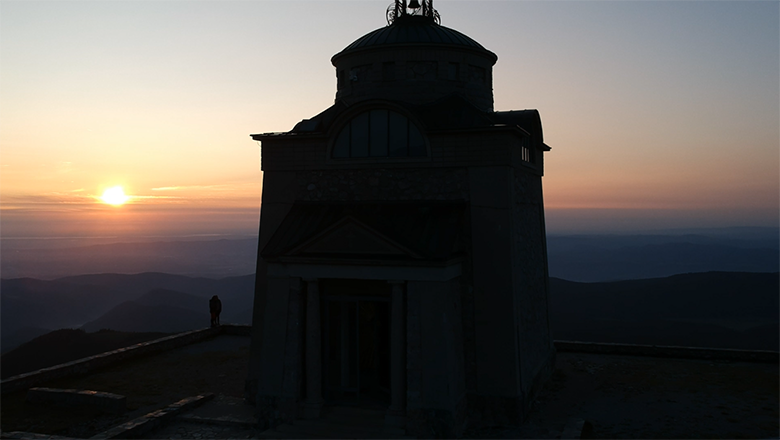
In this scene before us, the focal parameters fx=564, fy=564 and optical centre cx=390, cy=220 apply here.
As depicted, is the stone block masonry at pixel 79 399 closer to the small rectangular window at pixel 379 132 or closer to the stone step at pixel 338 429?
the stone step at pixel 338 429

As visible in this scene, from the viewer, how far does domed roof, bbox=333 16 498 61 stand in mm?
17219

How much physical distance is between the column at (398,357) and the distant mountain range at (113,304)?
10070 cm

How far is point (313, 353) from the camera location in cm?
1310

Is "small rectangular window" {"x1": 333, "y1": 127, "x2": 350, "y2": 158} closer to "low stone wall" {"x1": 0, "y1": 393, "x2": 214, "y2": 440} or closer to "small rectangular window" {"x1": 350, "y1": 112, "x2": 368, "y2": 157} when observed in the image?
"small rectangular window" {"x1": 350, "y1": 112, "x2": 368, "y2": 157}

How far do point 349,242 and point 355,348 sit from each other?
2.86m

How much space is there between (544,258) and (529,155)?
146 inches

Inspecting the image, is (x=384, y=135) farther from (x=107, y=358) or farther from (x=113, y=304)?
(x=113, y=304)

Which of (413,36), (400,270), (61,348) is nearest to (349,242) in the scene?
(400,270)

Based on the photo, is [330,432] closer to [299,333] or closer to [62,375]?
[299,333]

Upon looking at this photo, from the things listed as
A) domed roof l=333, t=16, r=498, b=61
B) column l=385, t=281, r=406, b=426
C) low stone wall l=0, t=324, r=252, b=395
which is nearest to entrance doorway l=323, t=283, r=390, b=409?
column l=385, t=281, r=406, b=426

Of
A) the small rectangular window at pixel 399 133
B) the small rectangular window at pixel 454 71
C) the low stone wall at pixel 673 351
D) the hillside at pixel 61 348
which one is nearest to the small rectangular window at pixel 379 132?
the small rectangular window at pixel 399 133

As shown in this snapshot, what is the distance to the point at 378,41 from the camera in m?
17.5

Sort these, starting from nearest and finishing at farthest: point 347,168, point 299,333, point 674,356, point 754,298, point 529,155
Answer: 1. point 299,333
2. point 347,168
3. point 529,155
4. point 674,356
5. point 754,298

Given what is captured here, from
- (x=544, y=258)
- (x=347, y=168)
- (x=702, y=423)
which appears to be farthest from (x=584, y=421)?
(x=347, y=168)
